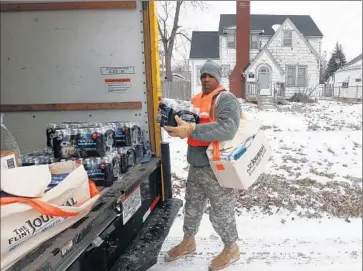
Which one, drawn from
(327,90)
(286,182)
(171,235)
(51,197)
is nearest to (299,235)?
(171,235)

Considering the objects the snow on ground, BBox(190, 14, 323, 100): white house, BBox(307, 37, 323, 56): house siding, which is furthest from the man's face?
BBox(307, 37, 323, 56): house siding

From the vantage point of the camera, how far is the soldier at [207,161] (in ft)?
8.73

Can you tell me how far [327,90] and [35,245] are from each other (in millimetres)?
15637

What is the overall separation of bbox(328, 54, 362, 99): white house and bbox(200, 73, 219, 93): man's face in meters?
13.4

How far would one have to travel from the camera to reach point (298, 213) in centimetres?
423

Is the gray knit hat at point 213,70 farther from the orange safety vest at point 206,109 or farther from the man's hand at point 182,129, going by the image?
the man's hand at point 182,129

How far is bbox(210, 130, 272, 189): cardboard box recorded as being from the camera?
2.58 m

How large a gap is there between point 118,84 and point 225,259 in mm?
1927

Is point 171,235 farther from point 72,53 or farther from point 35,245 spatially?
point 35,245

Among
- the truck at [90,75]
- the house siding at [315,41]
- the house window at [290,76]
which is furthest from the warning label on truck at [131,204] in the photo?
the house siding at [315,41]

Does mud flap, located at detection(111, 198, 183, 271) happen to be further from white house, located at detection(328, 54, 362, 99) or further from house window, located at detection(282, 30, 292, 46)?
house window, located at detection(282, 30, 292, 46)

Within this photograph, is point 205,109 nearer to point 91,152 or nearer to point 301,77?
point 91,152

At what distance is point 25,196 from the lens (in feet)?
4.54

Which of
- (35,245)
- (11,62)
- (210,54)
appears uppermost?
(210,54)
